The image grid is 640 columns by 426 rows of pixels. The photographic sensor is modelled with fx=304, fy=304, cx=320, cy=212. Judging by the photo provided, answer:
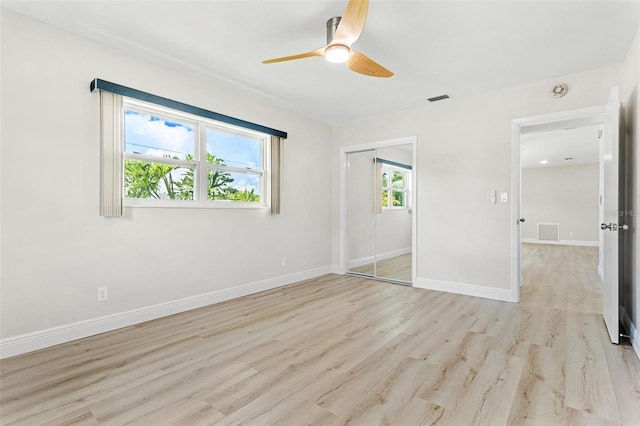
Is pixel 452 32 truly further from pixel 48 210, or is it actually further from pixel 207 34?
pixel 48 210

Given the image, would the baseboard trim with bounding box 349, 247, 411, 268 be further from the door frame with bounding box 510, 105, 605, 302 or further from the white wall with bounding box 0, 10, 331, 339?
the white wall with bounding box 0, 10, 331, 339

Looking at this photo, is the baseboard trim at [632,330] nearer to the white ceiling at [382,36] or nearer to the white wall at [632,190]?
the white wall at [632,190]

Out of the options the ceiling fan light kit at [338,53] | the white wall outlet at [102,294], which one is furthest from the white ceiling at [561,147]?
the white wall outlet at [102,294]

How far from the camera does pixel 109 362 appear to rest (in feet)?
7.09

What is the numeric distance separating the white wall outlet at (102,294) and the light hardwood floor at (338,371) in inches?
12.2

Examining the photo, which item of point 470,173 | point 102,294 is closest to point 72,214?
point 102,294

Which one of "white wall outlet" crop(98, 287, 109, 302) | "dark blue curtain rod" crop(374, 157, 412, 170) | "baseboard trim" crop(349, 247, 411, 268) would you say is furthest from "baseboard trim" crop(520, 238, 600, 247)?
"white wall outlet" crop(98, 287, 109, 302)

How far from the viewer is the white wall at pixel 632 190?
7.82 feet

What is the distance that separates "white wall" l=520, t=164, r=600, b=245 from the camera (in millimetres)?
9289

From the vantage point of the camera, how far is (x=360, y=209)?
5.32m

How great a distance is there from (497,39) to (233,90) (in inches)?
111

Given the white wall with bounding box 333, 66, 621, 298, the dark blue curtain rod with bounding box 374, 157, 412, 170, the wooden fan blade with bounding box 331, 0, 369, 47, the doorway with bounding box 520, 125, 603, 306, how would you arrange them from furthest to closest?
1. the doorway with bounding box 520, 125, 603, 306
2. the dark blue curtain rod with bounding box 374, 157, 412, 170
3. the white wall with bounding box 333, 66, 621, 298
4. the wooden fan blade with bounding box 331, 0, 369, 47

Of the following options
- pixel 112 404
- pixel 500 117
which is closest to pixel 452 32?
pixel 500 117

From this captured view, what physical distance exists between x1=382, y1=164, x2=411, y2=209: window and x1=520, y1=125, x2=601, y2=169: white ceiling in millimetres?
2847
